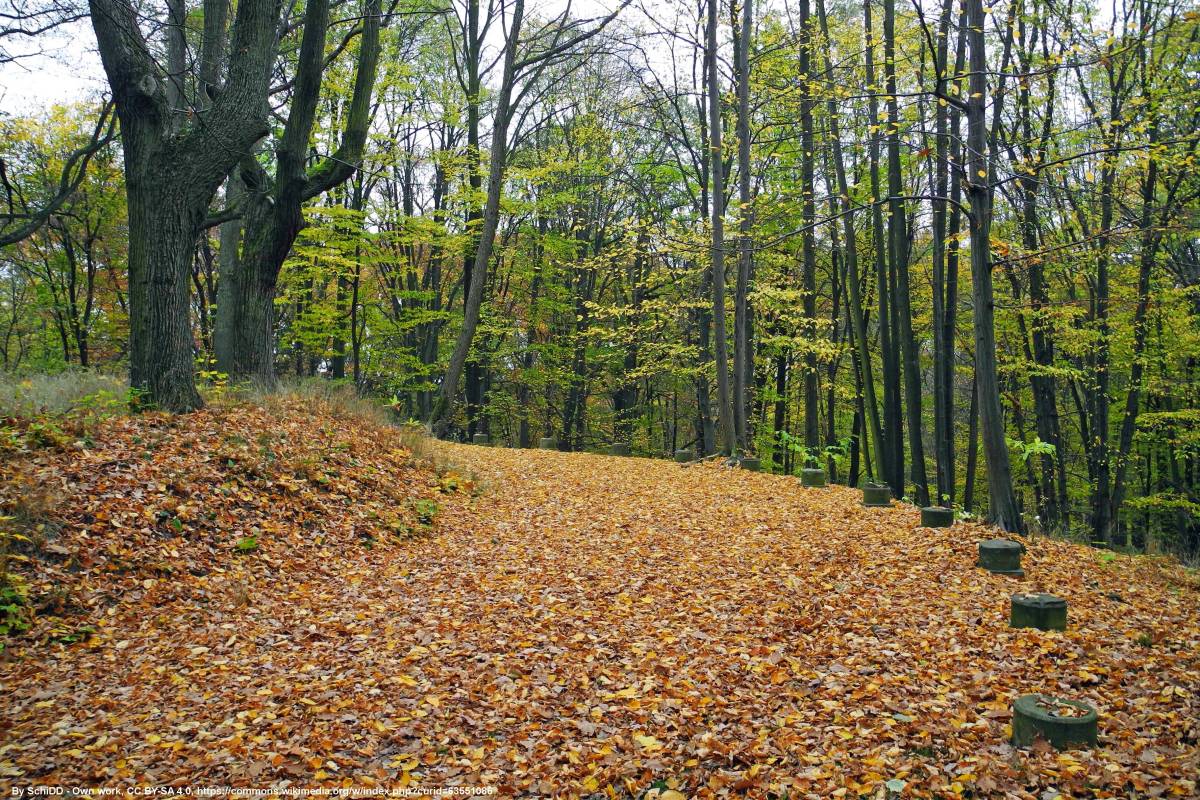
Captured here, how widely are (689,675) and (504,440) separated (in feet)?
75.5

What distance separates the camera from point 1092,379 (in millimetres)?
13977

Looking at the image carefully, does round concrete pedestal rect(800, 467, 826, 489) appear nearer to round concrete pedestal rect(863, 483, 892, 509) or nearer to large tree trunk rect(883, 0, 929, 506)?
round concrete pedestal rect(863, 483, 892, 509)

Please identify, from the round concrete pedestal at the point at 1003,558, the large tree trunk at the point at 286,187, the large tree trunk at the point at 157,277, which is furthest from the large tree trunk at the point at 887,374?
the large tree trunk at the point at 157,277

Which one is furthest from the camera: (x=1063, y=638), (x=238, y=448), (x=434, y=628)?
(x=238, y=448)

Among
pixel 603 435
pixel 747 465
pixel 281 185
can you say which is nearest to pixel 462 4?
pixel 281 185

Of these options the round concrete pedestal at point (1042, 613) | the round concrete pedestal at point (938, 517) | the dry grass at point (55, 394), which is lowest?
the round concrete pedestal at point (1042, 613)

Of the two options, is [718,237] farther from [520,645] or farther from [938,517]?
[520,645]

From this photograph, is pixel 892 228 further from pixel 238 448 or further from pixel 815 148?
pixel 238 448

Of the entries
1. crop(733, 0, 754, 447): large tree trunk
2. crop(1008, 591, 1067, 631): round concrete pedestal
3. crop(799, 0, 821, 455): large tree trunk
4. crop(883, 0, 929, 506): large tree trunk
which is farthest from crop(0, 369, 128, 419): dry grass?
crop(883, 0, 929, 506): large tree trunk

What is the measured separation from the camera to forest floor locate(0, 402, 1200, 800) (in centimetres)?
302

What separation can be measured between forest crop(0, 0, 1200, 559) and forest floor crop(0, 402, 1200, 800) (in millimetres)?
1634

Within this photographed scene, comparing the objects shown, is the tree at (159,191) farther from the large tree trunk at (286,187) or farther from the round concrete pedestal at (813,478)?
the round concrete pedestal at (813,478)

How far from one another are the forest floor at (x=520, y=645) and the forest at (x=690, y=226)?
64.3 inches

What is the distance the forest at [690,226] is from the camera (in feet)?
22.6
